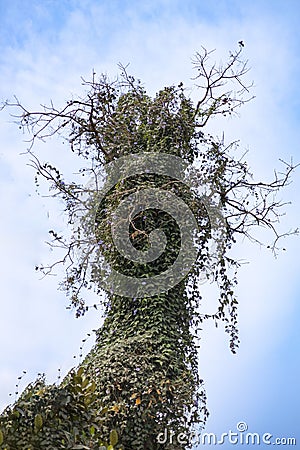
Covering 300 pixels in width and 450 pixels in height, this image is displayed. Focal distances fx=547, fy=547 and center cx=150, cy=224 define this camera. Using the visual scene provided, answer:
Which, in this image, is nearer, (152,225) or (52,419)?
(52,419)

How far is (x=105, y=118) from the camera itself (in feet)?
15.6

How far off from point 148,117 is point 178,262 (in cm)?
134

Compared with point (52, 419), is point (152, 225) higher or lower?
higher

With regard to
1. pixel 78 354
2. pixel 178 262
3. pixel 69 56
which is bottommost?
pixel 78 354

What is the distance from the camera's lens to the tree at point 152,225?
3.66 m

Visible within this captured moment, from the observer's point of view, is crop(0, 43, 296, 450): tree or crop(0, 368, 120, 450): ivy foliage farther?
crop(0, 43, 296, 450): tree

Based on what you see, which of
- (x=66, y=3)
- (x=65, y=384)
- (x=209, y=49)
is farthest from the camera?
(x=209, y=49)

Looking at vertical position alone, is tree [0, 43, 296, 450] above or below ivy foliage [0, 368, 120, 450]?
above


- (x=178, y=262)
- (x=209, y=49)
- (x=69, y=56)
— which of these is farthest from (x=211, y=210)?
(x=69, y=56)

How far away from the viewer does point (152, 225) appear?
4133 mm

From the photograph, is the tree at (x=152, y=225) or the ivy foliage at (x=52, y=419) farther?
the tree at (x=152, y=225)

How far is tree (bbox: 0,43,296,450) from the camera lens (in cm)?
366

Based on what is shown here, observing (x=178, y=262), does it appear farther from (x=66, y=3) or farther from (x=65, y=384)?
(x=66, y=3)

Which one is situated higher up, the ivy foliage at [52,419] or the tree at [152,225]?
the tree at [152,225]
